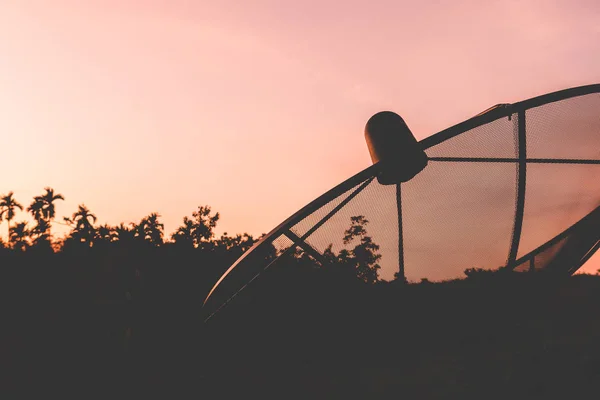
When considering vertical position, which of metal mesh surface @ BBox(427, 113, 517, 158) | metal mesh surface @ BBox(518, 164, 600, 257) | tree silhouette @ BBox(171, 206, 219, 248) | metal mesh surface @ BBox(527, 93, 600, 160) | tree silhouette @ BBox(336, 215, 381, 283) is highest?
tree silhouette @ BBox(171, 206, 219, 248)

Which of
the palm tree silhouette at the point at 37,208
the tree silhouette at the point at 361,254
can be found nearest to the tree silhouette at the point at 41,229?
the palm tree silhouette at the point at 37,208

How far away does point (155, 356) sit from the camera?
31.6 feet

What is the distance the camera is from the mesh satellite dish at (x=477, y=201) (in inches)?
181

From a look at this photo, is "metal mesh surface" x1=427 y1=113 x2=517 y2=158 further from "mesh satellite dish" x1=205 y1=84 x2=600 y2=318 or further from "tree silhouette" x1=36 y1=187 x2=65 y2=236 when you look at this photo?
"tree silhouette" x1=36 y1=187 x2=65 y2=236

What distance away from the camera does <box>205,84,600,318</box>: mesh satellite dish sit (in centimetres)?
Result: 459

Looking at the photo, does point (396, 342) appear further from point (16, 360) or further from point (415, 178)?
point (16, 360)

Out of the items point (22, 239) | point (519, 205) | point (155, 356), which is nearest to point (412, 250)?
point (519, 205)

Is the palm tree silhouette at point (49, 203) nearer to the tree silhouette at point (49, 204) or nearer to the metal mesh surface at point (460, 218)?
the tree silhouette at point (49, 204)

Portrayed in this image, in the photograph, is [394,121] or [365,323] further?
[365,323]

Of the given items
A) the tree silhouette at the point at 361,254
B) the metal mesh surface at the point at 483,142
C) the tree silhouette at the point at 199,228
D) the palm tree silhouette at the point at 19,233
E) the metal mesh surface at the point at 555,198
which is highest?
the palm tree silhouette at the point at 19,233

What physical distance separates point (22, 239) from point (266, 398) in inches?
2472

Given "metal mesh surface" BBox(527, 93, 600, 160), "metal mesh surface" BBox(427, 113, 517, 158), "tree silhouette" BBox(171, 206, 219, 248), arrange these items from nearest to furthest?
"metal mesh surface" BBox(427, 113, 517, 158) → "metal mesh surface" BBox(527, 93, 600, 160) → "tree silhouette" BBox(171, 206, 219, 248)

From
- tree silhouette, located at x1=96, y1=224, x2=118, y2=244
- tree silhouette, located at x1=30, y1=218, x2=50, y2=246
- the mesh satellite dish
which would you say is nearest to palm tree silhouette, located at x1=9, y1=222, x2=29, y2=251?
tree silhouette, located at x1=30, y1=218, x2=50, y2=246

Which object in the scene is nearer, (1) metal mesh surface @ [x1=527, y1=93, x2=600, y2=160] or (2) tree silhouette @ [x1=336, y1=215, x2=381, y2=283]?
(1) metal mesh surface @ [x1=527, y1=93, x2=600, y2=160]
